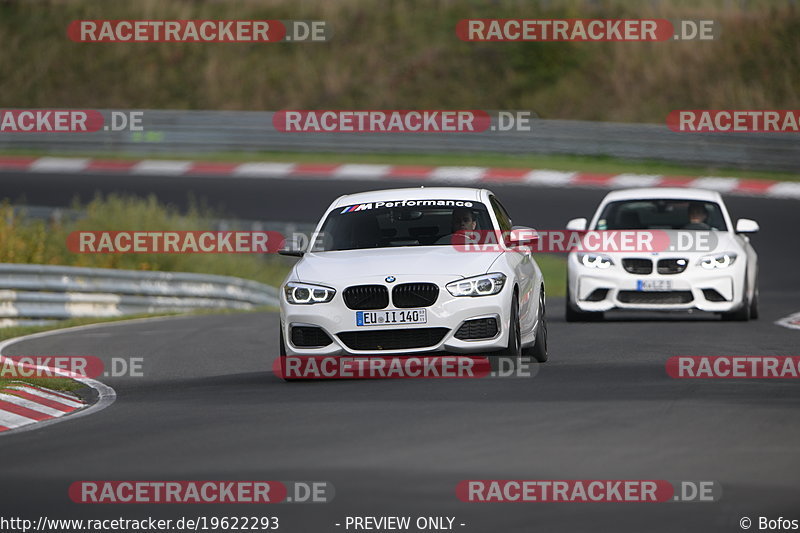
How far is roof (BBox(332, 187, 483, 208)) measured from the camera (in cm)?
1309

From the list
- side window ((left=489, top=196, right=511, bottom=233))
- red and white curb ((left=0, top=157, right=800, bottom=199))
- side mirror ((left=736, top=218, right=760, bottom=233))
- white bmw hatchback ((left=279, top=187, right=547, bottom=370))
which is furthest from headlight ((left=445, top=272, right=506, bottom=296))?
red and white curb ((left=0, top=157, right=800, bottom=199))

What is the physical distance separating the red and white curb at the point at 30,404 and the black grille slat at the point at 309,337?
1.62m

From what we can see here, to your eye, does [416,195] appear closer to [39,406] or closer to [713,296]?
[39,406]

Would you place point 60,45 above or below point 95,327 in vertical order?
above

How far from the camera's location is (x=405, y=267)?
11.8m

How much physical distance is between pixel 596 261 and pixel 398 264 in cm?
607

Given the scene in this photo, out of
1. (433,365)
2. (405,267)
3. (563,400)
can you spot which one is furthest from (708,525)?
(433,365)

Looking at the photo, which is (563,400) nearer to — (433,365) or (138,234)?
(433,365)

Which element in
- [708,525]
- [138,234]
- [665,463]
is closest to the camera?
Result: [708,525]

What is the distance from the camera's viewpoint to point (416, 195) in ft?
43.2

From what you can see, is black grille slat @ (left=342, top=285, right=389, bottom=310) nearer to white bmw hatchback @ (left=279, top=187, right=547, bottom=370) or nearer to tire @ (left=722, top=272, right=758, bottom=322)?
white bmw hatchback @ (left=279, top=187, right=547, bottom=370)

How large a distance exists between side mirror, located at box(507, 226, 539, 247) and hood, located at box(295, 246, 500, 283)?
1.26 feet

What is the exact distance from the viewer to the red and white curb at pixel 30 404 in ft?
35.2

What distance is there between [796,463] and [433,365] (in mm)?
5358
